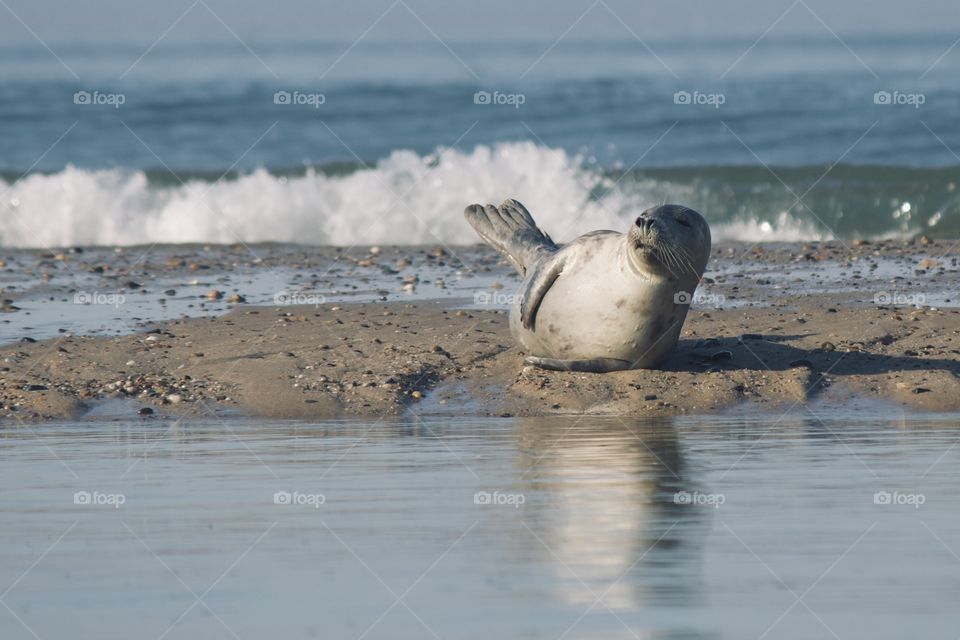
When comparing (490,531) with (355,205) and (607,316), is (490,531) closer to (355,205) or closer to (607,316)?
(607,316)

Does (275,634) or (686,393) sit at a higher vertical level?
(686,393)

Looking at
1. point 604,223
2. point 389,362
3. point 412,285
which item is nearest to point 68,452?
point 389,362

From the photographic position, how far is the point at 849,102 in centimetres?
2597

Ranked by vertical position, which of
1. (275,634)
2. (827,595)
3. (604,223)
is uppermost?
(604,223)

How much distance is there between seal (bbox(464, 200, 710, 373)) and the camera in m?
8.73

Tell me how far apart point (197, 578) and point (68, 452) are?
284 centimetres

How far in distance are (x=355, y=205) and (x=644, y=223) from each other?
1085 centimetres

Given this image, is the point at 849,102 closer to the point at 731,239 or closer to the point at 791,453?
the point at 731,239

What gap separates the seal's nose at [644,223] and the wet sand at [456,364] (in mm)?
910
